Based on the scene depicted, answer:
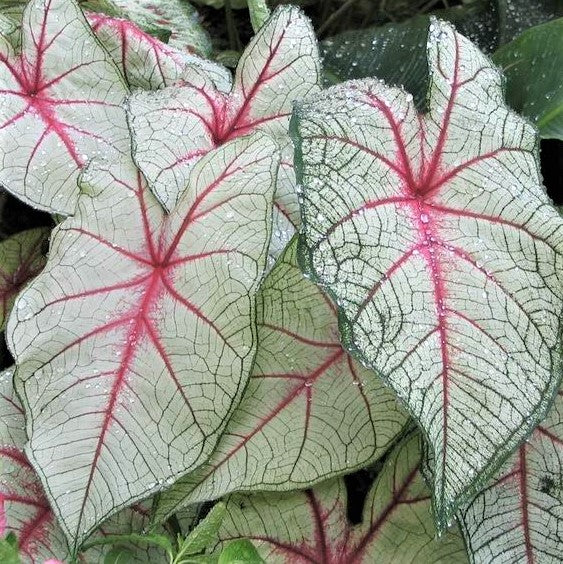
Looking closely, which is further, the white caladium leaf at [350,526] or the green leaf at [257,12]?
the green leaf at [257,12]

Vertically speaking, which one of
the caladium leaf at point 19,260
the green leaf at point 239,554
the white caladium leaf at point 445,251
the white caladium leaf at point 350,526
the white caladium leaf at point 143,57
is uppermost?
the white caladium leaf at point 143,57

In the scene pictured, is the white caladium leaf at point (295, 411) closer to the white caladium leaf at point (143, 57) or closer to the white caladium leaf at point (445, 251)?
the white caladium leaf at point (445, 251)

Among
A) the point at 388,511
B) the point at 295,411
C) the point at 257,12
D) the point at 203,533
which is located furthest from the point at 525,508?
the point at 257,12

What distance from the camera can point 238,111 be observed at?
117 cm

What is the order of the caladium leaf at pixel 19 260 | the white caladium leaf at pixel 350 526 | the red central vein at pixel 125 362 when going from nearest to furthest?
1. the red central vein at pixel 125 362
2. the white caladium leaf at pixel 350 526
3. the caladium leaf at pixel 19 260

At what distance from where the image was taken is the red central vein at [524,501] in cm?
103

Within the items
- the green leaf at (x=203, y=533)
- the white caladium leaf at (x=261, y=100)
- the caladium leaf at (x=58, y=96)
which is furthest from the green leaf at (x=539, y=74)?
the green leaf at (x=203, y=533)

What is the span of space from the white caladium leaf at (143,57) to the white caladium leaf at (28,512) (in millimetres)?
540

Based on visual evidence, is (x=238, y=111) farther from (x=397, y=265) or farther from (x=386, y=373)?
(x=386, y=373)

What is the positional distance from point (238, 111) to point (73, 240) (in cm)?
32

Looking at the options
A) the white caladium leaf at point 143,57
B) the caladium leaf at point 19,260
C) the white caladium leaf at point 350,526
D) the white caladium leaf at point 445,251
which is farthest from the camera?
the caladium leaf at point 19,260

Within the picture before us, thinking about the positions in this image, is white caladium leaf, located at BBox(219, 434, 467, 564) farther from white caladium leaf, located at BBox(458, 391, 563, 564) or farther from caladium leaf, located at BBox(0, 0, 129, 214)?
caladium leaf, located at BBox(0, 0, 129, 214)

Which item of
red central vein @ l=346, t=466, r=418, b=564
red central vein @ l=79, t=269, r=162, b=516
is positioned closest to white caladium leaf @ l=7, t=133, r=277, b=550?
red central vein @ l=79, t=269, r=162, b=516

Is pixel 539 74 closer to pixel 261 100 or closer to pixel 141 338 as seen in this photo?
pixel 261 100
